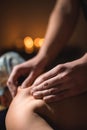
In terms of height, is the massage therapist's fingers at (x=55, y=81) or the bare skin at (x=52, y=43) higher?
the massage therapist's fingers at (x=55, y=81)

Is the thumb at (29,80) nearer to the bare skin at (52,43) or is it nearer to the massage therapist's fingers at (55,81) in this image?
the bare skin at (52,43)

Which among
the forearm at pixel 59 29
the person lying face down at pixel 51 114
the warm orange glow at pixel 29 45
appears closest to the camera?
the person lying face down at pixel 51 114

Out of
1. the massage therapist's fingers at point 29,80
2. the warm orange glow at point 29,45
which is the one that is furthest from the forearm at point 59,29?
the warm orange glow at point 29,45

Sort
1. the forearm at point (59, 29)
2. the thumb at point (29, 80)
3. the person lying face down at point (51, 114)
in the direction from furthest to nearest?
the forearm at point (59, 29)
the thumb at point (29, 80)
the person lying face down at point (51, 114)

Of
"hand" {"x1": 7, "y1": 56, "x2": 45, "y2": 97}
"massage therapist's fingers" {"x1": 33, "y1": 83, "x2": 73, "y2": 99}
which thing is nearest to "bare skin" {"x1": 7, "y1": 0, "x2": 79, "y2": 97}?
"hand" {"x1": 7, "y1": 56, "x2": 45, "y2": 97}

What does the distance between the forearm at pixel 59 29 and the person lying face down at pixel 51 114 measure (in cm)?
38

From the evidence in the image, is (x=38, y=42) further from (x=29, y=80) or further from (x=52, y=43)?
(x=29, y=80)

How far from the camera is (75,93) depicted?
92 centimetres

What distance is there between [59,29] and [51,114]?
1.78ft

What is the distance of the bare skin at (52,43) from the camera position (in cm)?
116

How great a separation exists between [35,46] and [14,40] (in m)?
0.23

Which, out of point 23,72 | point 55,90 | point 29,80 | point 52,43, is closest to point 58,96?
point 55,90

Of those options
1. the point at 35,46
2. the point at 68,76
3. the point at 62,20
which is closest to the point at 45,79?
the point at 68,76

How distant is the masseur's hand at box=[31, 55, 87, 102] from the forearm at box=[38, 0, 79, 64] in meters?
0.34
